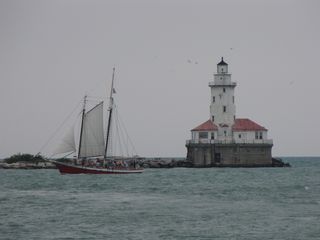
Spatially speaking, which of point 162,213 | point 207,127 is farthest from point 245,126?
point 162,213

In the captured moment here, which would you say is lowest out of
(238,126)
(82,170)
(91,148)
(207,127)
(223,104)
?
(82,170)

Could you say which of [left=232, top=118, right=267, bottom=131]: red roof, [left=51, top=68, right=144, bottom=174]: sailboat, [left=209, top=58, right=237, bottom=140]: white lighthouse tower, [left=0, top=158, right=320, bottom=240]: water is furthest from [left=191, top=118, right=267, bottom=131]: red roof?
[left=0, top=158, right=320, bottom=240]: water

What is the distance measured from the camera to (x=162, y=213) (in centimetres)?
4209

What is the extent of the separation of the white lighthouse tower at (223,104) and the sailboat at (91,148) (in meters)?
14.1

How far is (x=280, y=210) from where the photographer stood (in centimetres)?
4325

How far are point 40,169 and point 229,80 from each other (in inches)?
1120

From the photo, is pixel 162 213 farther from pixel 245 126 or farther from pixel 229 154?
pixel 245 126

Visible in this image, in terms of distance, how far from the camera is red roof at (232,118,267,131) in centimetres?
10412

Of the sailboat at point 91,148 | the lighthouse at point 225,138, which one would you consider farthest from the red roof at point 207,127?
the sailboat at point 91,148

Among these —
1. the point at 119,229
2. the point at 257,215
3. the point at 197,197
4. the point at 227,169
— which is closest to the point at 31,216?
the point at 119,229

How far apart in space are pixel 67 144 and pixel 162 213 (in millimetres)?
51758

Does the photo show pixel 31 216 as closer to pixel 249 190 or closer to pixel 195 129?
pixel 249 190

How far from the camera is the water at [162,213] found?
34.8m

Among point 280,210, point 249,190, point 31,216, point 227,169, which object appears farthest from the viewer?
point 227,169
